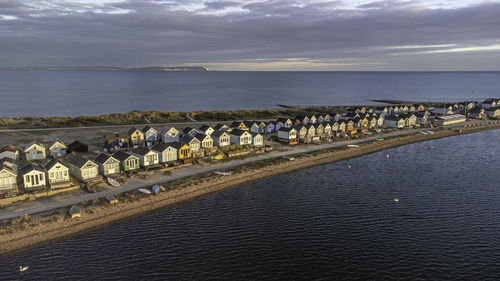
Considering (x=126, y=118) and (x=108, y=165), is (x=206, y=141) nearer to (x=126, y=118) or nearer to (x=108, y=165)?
(x=108, y=165)

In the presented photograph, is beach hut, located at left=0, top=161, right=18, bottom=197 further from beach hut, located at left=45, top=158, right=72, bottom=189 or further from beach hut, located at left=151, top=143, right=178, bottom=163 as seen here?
beach hut, located at left=151, top=143, right=178, bottom=163

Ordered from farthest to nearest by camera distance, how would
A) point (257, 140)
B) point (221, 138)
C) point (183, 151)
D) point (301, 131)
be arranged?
point (301, 131) → point (257, 140) → point (221, 138) → point (183, 151)

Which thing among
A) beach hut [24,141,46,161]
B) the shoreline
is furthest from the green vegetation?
the shoreline

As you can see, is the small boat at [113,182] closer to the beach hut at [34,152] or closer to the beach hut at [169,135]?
the beach hut at [34,152]

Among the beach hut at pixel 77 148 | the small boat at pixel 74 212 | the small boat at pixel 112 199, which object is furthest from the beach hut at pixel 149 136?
the small boat at pixel 74 212

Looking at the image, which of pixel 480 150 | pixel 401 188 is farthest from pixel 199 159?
pixel 480 150

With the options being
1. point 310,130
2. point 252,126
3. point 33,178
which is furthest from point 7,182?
point 310,130

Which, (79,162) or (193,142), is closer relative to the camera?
(79,162)

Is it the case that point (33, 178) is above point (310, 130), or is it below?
below
